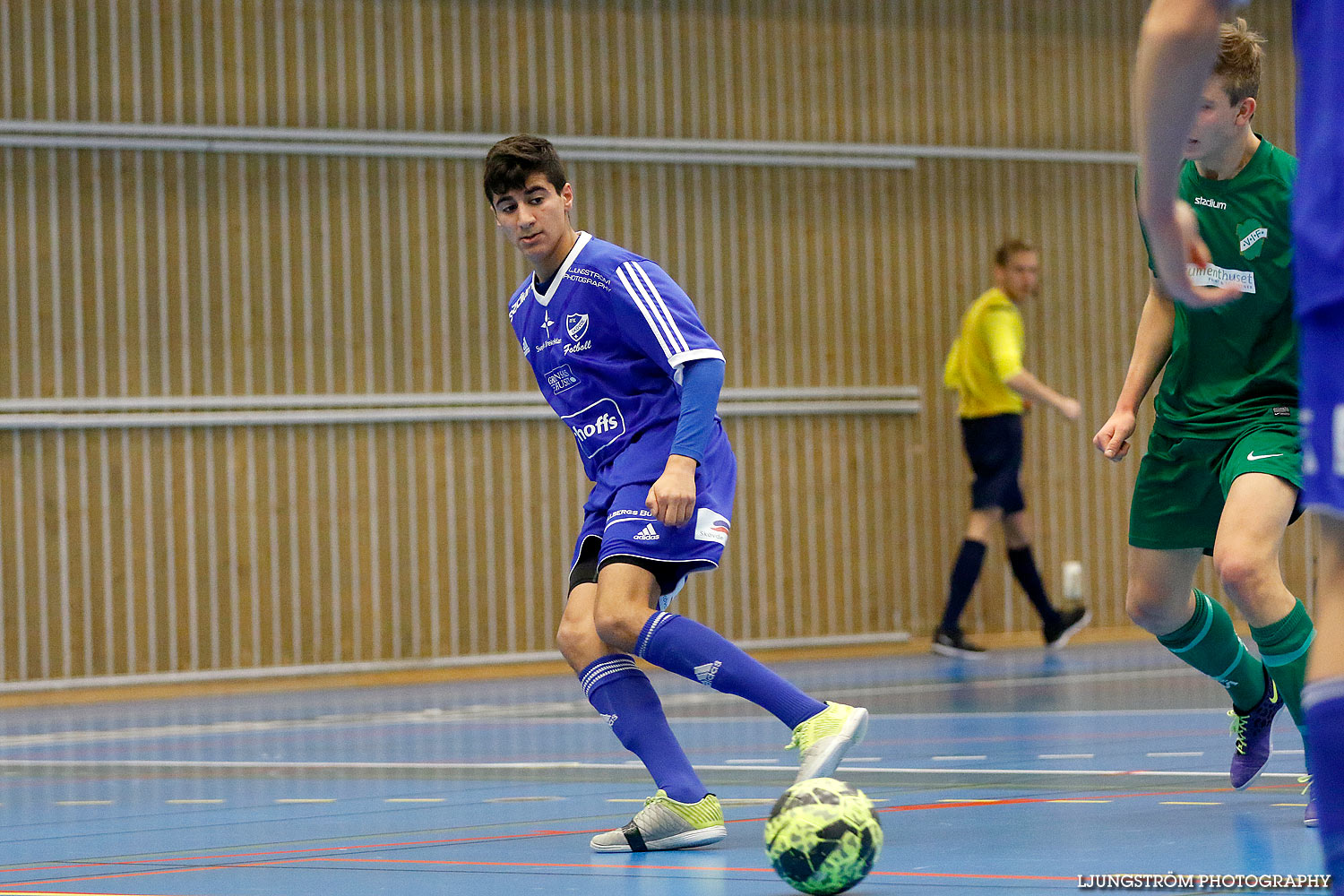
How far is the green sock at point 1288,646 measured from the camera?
3787 millimetres

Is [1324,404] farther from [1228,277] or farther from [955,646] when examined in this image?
[955,646]

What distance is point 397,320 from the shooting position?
37.9 ft

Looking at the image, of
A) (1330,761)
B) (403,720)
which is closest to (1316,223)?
(1330,761)

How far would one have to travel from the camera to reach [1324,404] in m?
1.65

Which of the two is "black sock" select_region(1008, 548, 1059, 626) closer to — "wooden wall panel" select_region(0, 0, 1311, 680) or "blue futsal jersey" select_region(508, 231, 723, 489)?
"wooden wall panel" select_region(0, 0, 1311, 680)

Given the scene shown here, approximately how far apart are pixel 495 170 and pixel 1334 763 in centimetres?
293

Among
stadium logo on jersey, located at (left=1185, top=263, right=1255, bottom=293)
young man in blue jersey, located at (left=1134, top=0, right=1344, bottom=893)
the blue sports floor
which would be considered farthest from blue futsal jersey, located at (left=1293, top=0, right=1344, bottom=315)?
stadium logo on jersey, located at (left=1185, top=263, right=1255, bottom=293)

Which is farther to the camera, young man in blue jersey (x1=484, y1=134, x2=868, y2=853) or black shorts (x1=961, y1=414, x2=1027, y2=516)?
black shorts (x1=961, y1=414, x2=1027, y2=516)

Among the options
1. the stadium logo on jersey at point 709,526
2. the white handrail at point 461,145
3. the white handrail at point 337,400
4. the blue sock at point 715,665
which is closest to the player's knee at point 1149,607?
the blue sock at point 715,665

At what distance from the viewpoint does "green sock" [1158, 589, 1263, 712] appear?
14.1 feet

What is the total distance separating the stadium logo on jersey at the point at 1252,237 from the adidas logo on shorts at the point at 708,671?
1.41 metres

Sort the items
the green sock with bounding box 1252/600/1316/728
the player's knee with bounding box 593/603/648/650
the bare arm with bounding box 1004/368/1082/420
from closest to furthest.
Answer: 1. the green sock with bounding box 1252/600/1316/728
2. the player's knee with bounding box 593/603/648/650
3. the bare arm with bounding box 1004/368/1082/420

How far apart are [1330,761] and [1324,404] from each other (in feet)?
1.05

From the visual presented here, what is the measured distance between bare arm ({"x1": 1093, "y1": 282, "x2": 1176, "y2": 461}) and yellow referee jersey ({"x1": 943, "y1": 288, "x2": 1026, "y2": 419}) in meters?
6.49
